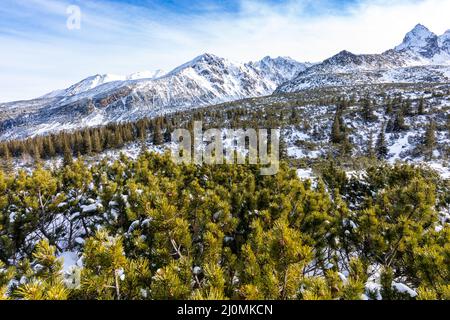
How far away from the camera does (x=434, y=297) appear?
2027 millimetres

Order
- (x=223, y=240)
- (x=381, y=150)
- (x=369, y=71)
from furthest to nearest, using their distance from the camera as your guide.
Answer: (x=369, y=71)
(x=381, y=150)
(x=223, y=240)

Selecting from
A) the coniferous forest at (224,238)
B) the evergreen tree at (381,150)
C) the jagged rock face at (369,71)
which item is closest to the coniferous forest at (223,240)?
the coniferous forest at (224,238)

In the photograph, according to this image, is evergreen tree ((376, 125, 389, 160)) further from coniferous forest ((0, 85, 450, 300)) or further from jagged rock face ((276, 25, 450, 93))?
jagged rock face ((276, 25, 450, 93))

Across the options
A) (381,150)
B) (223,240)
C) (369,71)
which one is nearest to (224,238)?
(223,240)

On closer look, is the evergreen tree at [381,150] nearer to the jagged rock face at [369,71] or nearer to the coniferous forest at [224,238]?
the coniferous forest at [224,238]

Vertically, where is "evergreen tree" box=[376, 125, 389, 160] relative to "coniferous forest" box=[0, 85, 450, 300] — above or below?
below

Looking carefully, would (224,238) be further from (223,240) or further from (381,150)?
(381,150)

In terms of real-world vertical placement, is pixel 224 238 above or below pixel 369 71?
below

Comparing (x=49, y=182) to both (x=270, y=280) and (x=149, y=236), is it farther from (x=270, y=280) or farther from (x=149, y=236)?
(x=270, y=280)

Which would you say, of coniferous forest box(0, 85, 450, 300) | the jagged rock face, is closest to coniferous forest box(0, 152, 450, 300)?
coniferous forest box(0, 85, 450, 300)

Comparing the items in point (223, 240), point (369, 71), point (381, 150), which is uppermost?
point (369, 71)

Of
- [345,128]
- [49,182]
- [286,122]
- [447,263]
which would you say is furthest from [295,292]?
[286,122]

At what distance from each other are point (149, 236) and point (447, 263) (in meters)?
4.16

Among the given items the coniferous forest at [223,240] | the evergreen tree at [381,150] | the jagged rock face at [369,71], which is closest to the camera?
the coniferous forest at [223,240]
